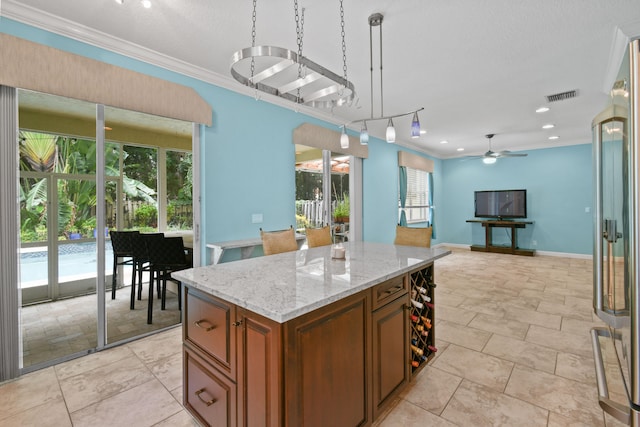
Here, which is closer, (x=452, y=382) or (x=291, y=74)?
(x=452, y=382)

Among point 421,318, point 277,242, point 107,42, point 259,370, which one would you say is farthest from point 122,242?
point 421,318

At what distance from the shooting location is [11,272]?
2.06 metres

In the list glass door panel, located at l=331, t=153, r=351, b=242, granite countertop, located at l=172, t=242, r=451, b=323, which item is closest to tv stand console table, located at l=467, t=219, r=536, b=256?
glass door panel, located at l=331, t=153, r=351, b=242

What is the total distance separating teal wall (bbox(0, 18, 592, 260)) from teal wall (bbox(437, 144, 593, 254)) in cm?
2

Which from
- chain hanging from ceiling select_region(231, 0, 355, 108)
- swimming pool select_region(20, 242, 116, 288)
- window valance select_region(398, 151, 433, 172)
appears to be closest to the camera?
chain hanging from ceiling select_region(231, 0, 355, 108)

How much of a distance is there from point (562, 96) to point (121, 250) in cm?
575

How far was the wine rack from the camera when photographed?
1984 mm

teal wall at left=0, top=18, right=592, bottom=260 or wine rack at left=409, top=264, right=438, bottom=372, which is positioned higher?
teal wall at left=0, top=18, right=592, bottom=260

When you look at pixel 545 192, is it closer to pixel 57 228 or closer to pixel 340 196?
pixel 340 196

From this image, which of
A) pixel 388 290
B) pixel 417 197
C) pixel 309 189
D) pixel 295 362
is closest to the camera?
pixel 295 362

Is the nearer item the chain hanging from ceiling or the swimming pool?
the chain hanging from ceiling

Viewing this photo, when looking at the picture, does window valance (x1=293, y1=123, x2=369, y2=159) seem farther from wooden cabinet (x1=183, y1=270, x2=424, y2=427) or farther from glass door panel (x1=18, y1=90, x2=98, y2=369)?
wooden cabinet (x1=183, y1=270, x2=424, y2=427)

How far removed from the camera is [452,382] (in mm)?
2080

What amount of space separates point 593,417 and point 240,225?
10.7 ft
